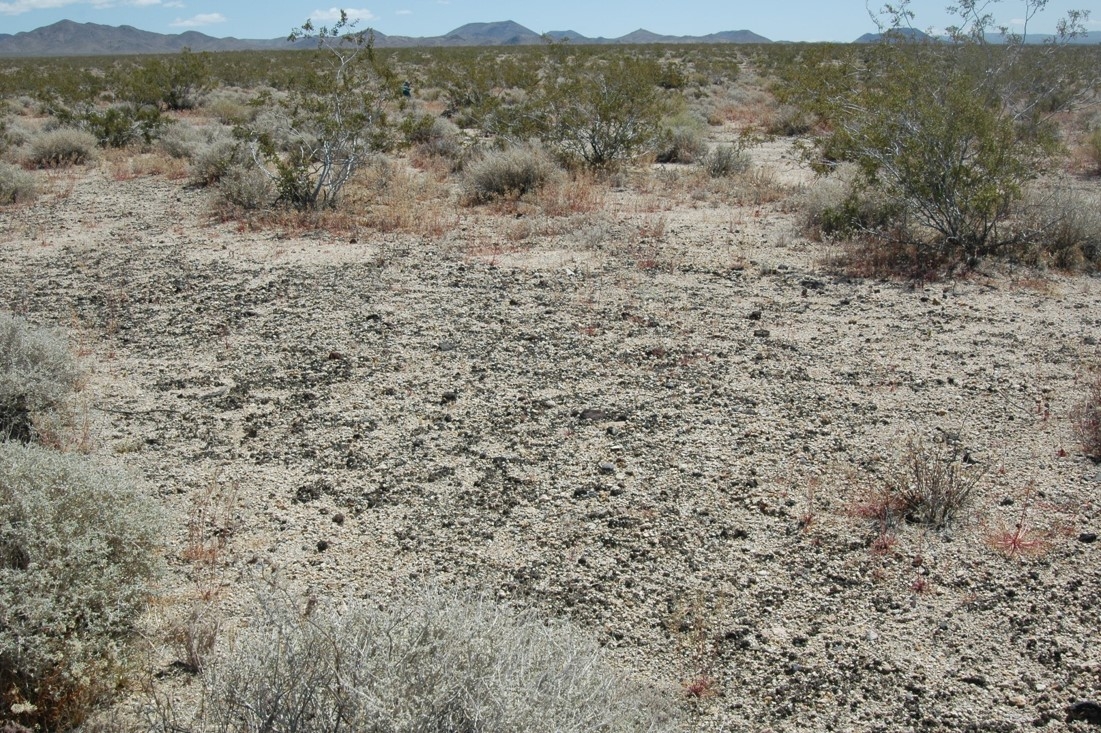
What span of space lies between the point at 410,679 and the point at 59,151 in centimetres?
1570

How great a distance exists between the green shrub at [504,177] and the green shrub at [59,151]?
7.75 metres

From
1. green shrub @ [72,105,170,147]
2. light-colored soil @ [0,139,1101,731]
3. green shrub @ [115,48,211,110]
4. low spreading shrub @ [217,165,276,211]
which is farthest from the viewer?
green shrub @ [115,48,211,110]

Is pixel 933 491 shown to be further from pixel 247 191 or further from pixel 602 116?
pixel 602 116

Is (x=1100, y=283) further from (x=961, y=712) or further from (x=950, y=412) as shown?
(x=961, y=712)

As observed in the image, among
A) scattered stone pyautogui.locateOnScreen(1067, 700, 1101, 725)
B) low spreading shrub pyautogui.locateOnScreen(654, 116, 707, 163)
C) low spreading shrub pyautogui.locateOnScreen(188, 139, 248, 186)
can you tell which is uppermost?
low spreading shrub pyautogui.locateOnScreen(654, 116, 707, 163)

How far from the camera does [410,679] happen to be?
2299 mm

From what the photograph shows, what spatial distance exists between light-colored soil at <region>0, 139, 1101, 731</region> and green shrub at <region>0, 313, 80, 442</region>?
264mm

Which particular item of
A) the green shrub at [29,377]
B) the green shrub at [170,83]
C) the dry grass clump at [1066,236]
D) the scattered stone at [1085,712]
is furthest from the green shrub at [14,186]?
the scattered stone at [1085,712]

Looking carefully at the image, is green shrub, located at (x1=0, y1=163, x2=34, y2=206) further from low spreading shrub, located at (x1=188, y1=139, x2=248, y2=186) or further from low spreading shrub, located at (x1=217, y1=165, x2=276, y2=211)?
low spreading shrub, located at (x1=217, y1=165, x2=276, y2=211)

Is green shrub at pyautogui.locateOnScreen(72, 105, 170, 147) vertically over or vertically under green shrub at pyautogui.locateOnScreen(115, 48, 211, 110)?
under

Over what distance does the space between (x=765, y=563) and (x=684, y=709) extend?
40.4 inches

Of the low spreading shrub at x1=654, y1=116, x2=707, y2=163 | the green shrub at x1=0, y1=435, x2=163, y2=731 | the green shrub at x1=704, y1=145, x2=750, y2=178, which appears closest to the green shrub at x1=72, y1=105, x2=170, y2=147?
the low spreading shrub at x1=654, y1=116, x2=707, y2=163

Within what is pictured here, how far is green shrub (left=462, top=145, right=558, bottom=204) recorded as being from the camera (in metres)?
11.6

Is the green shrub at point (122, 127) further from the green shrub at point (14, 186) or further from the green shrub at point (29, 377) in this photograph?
the green shrub at point (29, 377)
